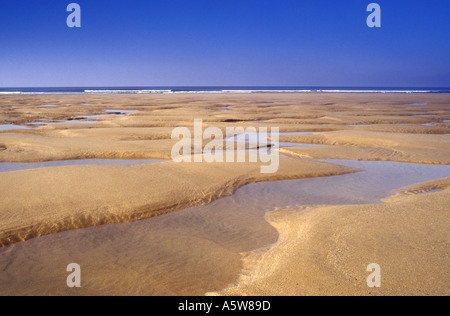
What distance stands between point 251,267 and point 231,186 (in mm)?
3136

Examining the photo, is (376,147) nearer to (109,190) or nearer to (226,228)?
(226,228)

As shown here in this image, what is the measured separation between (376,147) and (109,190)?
835 cm

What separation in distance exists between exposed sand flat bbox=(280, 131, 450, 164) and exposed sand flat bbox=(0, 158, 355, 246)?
1.78 m

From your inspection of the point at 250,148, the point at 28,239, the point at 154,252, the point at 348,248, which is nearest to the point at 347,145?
the point at 250,148

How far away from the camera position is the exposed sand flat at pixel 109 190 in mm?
4915

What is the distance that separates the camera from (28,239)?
4445mm

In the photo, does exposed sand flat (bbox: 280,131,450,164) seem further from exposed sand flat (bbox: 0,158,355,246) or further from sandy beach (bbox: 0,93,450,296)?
exposed sand flat (bbox: 0,158,355,246)

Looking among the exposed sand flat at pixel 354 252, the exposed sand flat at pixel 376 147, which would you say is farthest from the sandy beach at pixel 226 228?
the exposed sand flat at pixel 376 147

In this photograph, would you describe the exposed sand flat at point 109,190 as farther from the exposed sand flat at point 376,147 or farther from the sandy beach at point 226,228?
the exposed sand flat at point 376,147

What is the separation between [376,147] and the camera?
10.8 meters

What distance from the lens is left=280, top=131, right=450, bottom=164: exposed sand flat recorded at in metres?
9.63

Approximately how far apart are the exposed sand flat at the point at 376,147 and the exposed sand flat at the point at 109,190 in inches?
70.3
